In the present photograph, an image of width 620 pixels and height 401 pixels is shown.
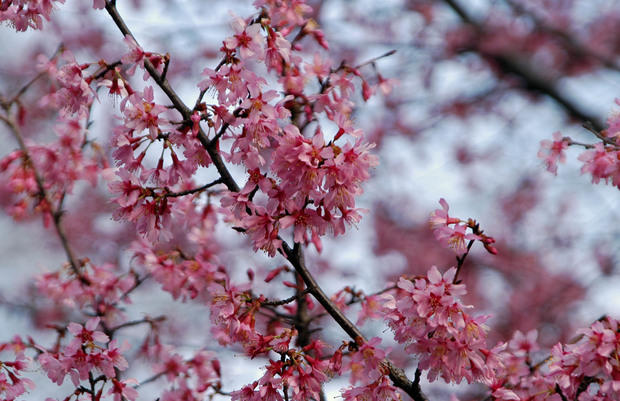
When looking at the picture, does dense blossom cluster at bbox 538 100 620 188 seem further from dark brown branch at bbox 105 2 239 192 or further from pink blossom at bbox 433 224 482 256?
dark brown branch at bbox 105 2 239 192

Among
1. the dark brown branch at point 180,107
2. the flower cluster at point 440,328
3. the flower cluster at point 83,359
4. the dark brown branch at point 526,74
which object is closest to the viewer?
the flower cluster at point 440,328

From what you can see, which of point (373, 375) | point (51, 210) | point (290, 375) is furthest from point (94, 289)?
point (373, 375)

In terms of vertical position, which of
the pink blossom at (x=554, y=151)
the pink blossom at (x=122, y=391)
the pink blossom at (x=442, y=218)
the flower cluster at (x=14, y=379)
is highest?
the flower cluster at (x=14, y=379)

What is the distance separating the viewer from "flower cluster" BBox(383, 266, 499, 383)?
6.54 ft

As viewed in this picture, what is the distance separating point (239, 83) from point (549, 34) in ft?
24.4

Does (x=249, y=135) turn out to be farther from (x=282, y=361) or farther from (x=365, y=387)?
(x=365, y=387)

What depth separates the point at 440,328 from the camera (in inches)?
78.7

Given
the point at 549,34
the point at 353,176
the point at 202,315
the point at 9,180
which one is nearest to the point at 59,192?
the point at 9,180

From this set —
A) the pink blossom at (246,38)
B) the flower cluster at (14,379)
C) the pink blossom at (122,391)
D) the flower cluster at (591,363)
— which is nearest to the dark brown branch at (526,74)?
the flower cluster at (591,363)

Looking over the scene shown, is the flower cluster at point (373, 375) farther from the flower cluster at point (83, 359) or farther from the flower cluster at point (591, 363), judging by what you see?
the flower cluster at point (83, 359)

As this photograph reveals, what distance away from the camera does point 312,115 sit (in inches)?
115

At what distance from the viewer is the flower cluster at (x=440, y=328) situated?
6.54 ft

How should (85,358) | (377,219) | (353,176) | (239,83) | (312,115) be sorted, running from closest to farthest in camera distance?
1. (353,176)
2. (239,83)
3. (85,358)
4. (312,115)
5. (377,219)

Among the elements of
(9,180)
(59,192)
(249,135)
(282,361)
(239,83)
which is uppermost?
(9,180)
